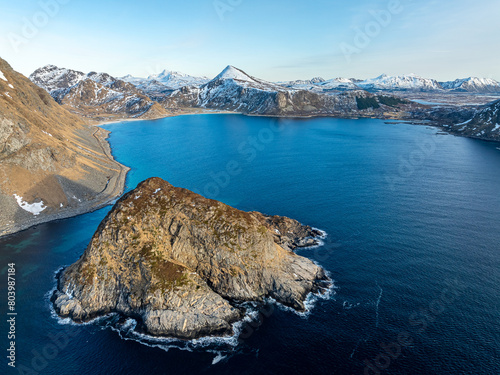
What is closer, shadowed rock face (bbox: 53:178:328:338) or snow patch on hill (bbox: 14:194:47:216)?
shadowed rock face (bbox: 53:178:328:338)

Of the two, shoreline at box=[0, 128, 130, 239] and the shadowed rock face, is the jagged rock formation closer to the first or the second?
shoreline at box=[0, 128, 130, 239]

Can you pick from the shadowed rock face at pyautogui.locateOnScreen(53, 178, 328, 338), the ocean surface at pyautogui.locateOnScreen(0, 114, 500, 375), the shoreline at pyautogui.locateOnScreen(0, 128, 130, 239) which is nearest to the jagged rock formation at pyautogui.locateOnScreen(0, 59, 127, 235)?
the shoreline at pyautogui.locateOnScreen(0, 128, 130, 239)

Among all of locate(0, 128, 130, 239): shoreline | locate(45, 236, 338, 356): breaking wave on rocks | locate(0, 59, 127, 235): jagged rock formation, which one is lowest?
locate(45, 236, 338, 356): breaking wave on rocks

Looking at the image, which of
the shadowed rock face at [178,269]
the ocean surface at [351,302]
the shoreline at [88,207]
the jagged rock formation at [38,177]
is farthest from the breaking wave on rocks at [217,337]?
the jagged rock formation at [38,177]

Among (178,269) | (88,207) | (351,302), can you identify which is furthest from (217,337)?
(88,207)

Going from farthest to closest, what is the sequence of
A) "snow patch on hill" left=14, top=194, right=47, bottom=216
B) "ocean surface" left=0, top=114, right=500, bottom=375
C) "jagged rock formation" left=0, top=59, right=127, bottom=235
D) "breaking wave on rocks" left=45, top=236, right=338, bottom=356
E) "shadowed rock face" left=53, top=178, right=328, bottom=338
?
1. "snow patch on hill" left=14, top=194, right=47, bottom=216
2. "jagged rock formation" left=0, top=59, right=127, bottom=235
3. "shadowed rock face" left=53, top=178, right=328, bottom=338
4. "breaking wave on rocks" left=45, top=236, right=338, bottom=356
5. "ocean surface" left=0, top=114, right=500, bottom=375

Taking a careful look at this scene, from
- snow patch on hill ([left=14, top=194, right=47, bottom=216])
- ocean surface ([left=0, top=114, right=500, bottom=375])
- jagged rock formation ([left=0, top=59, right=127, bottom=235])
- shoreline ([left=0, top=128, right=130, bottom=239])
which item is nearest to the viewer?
ocean surface ([left=0, top=114, right=500, bottom=375])

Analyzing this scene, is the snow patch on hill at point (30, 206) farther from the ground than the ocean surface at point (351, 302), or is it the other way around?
the snow patch on hill at point (30, 206)

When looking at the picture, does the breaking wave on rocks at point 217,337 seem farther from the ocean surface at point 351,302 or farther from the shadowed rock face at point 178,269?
the shadowed rock face at point 178,269
